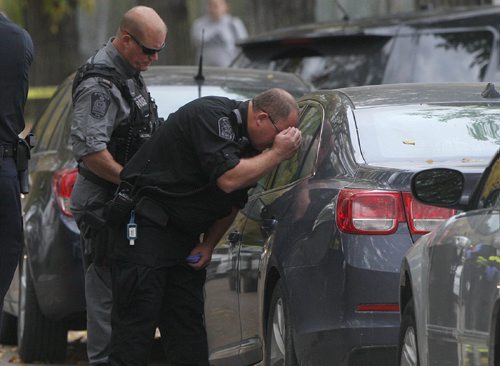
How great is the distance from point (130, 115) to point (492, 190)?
266cm

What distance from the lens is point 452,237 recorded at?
5406 mm

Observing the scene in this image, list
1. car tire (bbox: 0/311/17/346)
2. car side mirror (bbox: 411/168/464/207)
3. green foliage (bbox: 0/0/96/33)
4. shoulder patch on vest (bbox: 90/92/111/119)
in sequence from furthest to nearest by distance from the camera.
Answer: green foliage (bbox: 0/0/96/33) < car tire (bbox: 0/311/17/346) < shoulder patch on vest (bbox: 90/92/111/119) < car side mirror (bbox: 411/168/464/207)

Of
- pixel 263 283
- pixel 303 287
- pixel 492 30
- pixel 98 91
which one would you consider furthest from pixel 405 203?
pixel 492 30

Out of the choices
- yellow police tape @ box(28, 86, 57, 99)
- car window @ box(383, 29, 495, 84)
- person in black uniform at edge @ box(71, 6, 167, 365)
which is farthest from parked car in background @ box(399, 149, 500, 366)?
yellow police tape @ box(28, 86, 57, 99)

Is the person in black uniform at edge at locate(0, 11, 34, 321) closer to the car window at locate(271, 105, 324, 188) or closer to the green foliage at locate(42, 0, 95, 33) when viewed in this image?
the car window at locate(271, 105, 324, 188)

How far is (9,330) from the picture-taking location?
10406 millimetres

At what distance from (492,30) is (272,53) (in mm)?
1704

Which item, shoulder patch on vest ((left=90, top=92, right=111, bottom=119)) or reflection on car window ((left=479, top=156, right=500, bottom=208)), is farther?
shoulder patch on vest ((left=90, top=92, right=111, bottom=119))

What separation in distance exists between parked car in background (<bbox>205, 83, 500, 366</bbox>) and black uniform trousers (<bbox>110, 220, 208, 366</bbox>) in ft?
1.10

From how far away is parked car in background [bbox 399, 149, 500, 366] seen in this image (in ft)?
15.8

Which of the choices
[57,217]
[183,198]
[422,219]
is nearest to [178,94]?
[57,217]

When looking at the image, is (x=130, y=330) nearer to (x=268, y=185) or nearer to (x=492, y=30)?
(x=268, y=185)

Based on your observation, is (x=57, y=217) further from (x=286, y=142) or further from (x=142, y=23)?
(x=286, y=142)

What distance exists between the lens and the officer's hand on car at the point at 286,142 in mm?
6418
